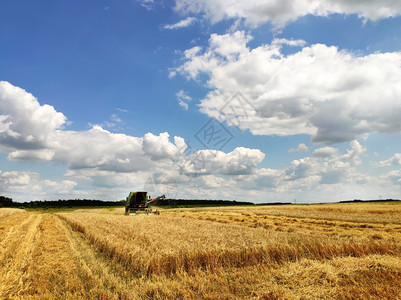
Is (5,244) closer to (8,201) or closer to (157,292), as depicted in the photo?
(157,292)

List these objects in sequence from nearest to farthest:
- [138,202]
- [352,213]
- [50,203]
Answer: [138,202] < [352,213] < [50,203]

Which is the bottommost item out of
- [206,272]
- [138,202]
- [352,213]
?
[206,272]

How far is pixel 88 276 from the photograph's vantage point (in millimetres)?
A: 6477

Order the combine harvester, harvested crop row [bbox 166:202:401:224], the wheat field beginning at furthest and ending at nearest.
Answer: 1. the combine harvester
2. harvested crop row [bbox 166:202:401:224]
3. the wheat field

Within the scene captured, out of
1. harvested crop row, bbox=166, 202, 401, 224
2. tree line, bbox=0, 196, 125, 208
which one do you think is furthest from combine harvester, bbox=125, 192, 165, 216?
tree line, bbox=0, 196, 125, 208

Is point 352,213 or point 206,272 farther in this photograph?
point 352,213

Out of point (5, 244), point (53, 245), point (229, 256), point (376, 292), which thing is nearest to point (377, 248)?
point (376, 292)

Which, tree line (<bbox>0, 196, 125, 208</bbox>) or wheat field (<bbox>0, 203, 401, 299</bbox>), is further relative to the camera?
tree line (<bbox>0, 196, 125, 208</bbox>)

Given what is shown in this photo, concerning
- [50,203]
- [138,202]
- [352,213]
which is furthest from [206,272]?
[50,203]

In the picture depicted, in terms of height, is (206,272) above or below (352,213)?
below

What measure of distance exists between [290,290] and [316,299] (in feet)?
1.67

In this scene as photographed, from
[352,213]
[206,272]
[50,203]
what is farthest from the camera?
[50,203]

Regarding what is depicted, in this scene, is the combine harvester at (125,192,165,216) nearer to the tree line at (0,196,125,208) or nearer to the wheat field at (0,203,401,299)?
the wheat field at (0,203,401,299)

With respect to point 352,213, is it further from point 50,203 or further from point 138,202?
point 50,203
